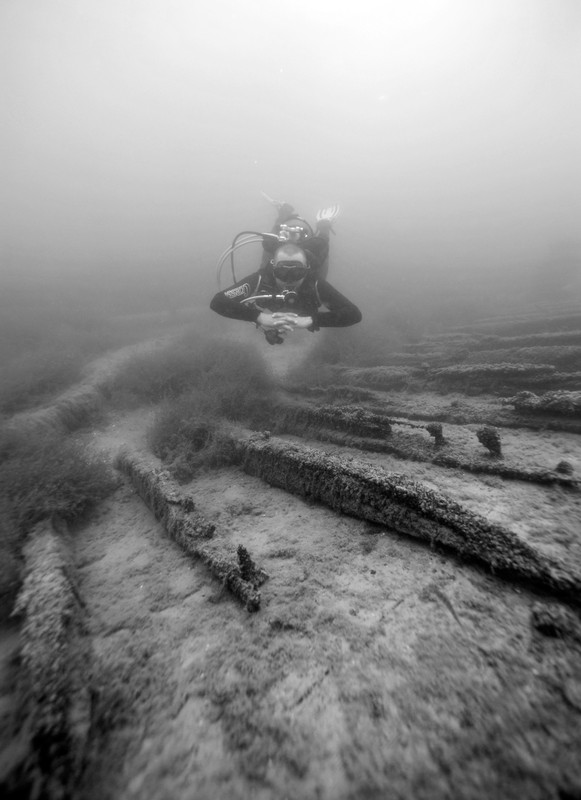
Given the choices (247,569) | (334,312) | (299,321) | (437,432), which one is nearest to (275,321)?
(299,321)

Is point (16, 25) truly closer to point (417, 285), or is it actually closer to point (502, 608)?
point (417, 285)

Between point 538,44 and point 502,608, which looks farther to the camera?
point 538,44

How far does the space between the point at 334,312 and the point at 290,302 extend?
0.88m

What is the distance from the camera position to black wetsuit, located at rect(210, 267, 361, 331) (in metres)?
5.84

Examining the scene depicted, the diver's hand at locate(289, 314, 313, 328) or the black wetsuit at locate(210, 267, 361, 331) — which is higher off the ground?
the black wetsuit at locate(210, 267, 361, 331)

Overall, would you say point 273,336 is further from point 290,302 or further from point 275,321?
point 290,302

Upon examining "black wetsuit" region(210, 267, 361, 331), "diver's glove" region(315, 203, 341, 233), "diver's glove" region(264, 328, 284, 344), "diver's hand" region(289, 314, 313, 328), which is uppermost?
"diver's glove" region(315, 203, 341, 233)

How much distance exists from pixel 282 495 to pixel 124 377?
653cm

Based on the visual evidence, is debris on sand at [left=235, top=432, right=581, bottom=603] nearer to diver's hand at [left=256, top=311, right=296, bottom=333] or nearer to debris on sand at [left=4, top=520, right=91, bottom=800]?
debris on sand at [left=4, top=520, right=91, bottom=800]

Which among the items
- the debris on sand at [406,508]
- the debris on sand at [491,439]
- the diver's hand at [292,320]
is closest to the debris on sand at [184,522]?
the debris on sand at [406,508]

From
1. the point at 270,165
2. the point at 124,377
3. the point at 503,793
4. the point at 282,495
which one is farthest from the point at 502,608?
the point at 270,165

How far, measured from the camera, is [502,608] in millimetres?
1897

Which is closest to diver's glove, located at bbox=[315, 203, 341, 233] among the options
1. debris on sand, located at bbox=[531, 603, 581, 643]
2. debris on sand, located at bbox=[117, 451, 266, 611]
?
debris on sand, located at bbox=[117, 451, 266, 611]

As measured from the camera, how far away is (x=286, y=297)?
594cm
